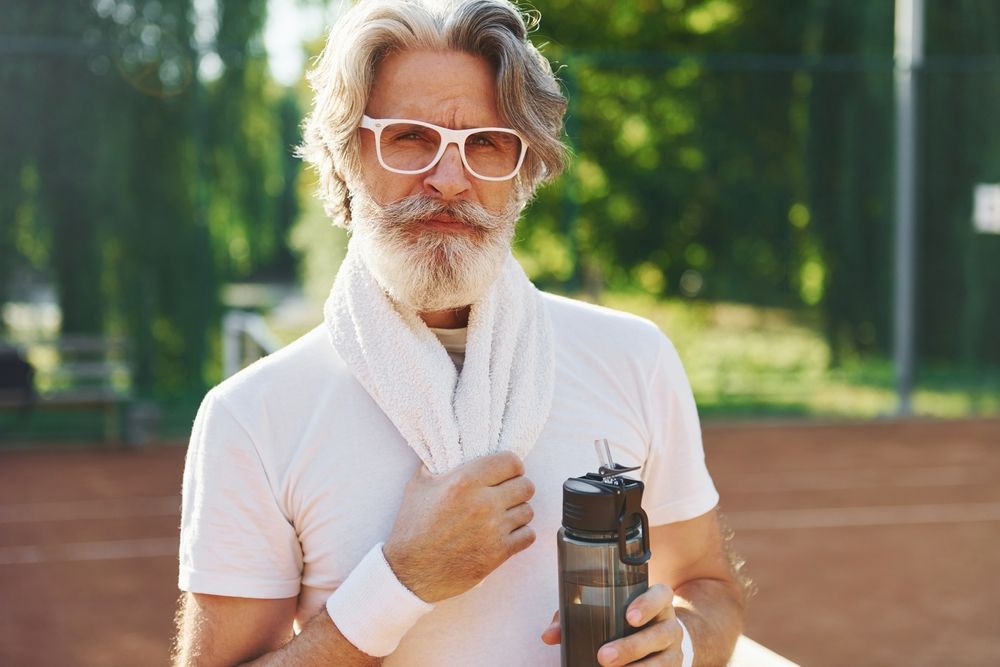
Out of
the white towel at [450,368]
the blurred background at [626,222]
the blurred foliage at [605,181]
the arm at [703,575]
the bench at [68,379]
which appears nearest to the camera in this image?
the white towel at [450,368]

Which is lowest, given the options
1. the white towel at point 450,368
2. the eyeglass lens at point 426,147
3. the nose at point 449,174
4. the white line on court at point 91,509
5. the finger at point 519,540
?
the white line on court at point 91,509

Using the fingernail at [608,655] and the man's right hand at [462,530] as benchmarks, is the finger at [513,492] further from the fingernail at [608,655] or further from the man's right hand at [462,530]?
the fingernail at [608,655]

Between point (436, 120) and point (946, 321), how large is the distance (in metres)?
10.3

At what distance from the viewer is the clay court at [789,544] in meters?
4.97

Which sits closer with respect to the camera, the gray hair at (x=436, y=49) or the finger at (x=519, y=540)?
the finger at (x=519, y=540)

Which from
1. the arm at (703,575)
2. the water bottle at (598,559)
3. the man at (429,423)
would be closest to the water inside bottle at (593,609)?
the water bottle at (598,559)

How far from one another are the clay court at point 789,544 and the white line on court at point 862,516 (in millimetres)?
18

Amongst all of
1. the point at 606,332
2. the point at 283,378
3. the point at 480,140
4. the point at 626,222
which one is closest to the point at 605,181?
the point at 626,222

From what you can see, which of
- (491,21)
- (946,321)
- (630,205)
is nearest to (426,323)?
(491,21)

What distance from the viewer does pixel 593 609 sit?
1.39 metres

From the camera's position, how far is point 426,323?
6.06 ft

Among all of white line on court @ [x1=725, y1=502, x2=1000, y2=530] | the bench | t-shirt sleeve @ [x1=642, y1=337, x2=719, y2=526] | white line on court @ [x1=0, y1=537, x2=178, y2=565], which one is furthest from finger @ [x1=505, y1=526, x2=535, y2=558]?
the bench

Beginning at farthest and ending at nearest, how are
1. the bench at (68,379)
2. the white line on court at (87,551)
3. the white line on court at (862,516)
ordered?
the bench at (68,379) → the white line on court at (862,516) → the white line on court at (87,551)

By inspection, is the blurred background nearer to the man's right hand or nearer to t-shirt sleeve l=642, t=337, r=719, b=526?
t-shirt sleeve l=642, t=337, r=719, b=526
